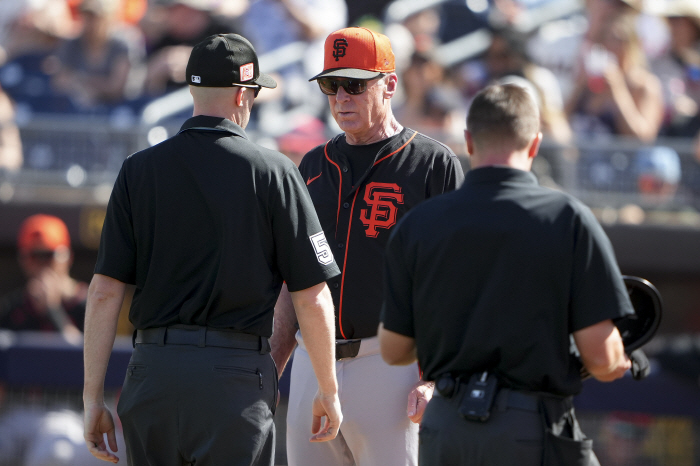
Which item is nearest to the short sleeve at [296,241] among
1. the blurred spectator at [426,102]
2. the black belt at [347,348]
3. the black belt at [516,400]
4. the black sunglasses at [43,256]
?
the black belt at [347,348]

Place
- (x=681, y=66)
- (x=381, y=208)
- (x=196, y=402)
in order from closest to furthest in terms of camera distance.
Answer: (x=196, y=402)
(x=381, y=208)
(x=681, y=66)

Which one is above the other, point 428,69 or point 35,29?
point 35,29

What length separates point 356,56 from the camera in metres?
3.44

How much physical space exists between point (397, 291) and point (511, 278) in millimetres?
346

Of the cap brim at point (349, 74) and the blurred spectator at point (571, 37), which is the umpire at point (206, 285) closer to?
the cap brim at point (349, 74)

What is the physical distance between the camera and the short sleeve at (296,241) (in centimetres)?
294

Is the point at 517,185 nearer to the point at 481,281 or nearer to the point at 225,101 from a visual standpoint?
the point at 481,281

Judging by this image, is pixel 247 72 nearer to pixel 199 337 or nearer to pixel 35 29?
pixel 199 337

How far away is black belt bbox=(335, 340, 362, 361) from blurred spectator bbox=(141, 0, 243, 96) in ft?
18.3

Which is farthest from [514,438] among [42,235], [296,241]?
[42,235]

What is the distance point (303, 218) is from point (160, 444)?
86cm

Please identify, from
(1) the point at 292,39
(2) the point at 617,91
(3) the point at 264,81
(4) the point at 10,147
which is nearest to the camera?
(3) the point at 264,81

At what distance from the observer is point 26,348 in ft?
18.7

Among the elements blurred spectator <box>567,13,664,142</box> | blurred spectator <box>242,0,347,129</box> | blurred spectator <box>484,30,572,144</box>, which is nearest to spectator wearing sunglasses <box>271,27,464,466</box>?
blurred spectator <box>484,30,572,144</box>
